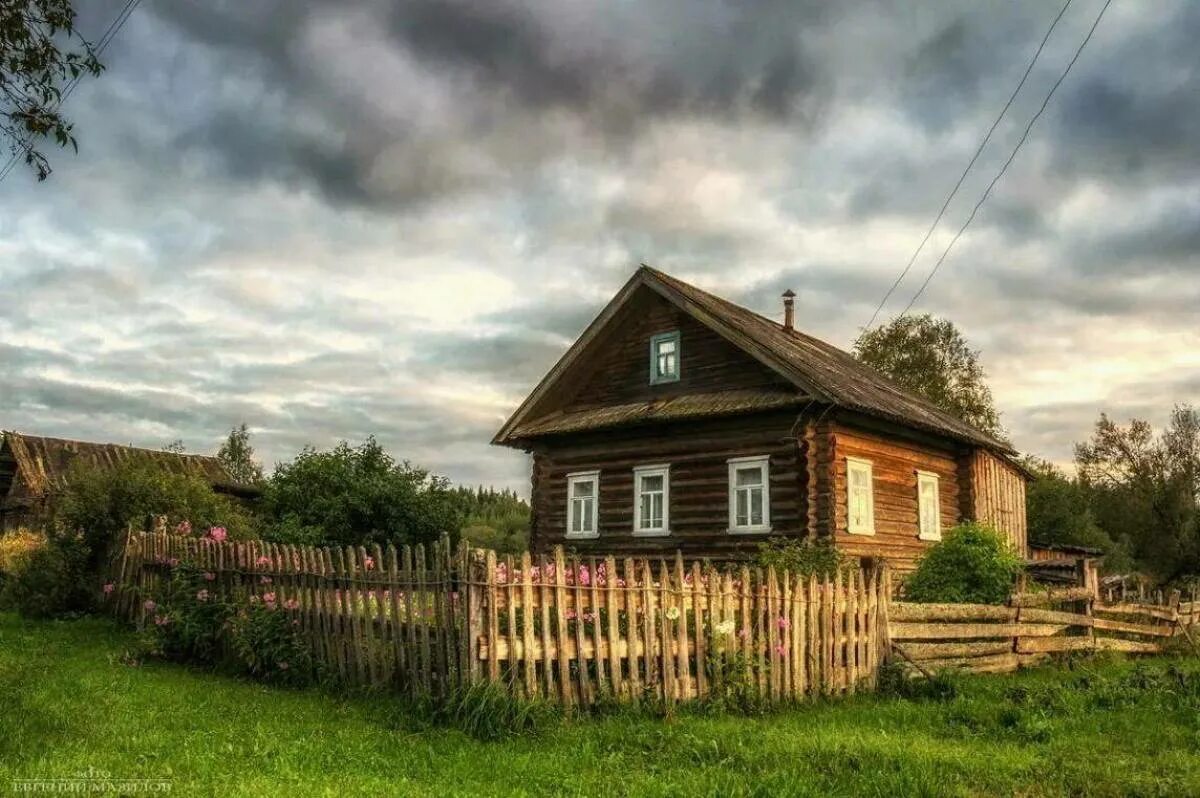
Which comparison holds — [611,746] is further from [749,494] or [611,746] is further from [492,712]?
[749,494]

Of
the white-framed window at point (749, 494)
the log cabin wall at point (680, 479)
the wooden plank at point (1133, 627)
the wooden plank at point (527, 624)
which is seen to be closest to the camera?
the wooden plank at point (527, 624)

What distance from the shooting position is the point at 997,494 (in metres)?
24.9

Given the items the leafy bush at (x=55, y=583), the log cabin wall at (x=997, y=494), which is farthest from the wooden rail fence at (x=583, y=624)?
the log cabin wall at (x=997, y=494)

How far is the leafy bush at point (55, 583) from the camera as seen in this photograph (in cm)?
1697

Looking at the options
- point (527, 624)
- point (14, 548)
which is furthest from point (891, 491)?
point (14, 548)

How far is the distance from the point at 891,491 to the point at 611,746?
14.5 m

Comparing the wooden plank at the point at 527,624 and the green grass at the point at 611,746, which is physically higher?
the wooden plank at the point at 527,624

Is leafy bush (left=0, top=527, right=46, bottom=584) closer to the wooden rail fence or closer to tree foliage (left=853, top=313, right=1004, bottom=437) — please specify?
the wooden rail fence

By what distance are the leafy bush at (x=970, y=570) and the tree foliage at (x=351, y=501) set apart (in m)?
15.6

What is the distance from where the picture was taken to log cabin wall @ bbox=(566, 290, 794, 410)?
20.5m

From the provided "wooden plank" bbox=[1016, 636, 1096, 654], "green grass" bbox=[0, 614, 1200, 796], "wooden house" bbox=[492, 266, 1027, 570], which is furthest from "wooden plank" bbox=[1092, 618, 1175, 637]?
"wooden house" bbox=[492, 266, 1027, 570]

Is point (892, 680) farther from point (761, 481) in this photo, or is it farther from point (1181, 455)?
point (1181, 455)

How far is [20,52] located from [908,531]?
18.4 meters

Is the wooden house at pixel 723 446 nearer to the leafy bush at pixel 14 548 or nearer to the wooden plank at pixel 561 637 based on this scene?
the wooden plank at pixel 561 637
